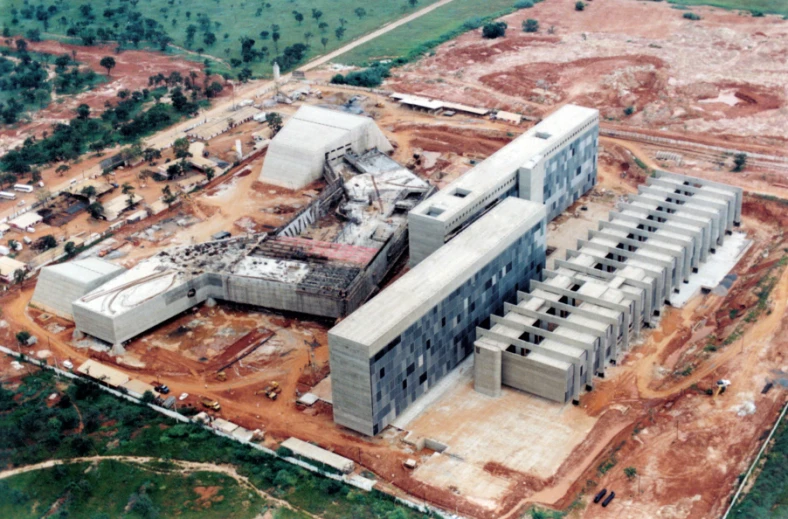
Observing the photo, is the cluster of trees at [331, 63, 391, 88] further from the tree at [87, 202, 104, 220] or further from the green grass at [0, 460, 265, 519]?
the green grass at [0, 460, 265, 519]

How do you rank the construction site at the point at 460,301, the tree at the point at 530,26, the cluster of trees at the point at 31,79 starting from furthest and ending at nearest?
1. the tree at the point at 530,26
2. the cluster of trees at the point at 31,79
3. the construction site at the point at 460,301

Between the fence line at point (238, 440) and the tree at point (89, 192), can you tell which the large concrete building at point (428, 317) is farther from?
the tree at point (89, 192)

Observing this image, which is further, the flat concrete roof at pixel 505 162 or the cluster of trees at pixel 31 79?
the cluster of trees at pixel 31 79

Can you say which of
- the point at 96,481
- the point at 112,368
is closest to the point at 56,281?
the point at 112,368

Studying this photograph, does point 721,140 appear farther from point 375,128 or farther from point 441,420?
point 441,420

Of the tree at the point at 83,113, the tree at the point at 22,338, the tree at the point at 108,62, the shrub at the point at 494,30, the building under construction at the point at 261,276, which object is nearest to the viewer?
the tree at the point at 22,338

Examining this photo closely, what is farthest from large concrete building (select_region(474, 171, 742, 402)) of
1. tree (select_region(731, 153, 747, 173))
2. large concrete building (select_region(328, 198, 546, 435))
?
tree (select_region(731, 153, 747, 173))

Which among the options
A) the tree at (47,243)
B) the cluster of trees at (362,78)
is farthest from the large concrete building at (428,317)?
the cluster of trees at (362,78)
